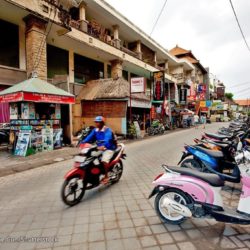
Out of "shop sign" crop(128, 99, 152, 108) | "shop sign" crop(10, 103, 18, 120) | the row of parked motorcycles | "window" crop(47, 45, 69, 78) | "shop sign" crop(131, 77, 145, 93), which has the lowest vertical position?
the row of parked motorcycles

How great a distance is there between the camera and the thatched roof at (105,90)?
1566 cm

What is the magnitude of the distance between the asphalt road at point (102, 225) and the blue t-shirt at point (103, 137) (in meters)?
1.07

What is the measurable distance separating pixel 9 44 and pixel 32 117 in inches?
193

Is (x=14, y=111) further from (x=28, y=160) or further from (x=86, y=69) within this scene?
(x=86, y=69)

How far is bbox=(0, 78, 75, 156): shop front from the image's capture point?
9.31m

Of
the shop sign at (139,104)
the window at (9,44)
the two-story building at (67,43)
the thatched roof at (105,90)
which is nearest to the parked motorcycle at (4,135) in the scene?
the two-story building at (67,43)

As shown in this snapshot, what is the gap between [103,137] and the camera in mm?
5152

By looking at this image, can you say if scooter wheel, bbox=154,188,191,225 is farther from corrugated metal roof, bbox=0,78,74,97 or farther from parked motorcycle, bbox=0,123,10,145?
parked motorcycle, bbox=0,123,10,145

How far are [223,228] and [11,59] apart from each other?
41.0 feet

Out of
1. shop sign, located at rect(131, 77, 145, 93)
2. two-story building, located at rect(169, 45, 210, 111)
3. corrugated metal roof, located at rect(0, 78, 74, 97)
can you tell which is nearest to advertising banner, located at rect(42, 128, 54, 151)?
corrugated metal roof, located at rect(0, 78, 74, 97)

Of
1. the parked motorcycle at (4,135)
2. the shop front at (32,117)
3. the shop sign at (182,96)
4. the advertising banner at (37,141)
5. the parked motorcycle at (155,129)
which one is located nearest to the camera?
the shop front at (32,117)

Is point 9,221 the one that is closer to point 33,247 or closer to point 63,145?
point 33,247

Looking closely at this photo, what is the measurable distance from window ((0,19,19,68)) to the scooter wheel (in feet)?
37.2

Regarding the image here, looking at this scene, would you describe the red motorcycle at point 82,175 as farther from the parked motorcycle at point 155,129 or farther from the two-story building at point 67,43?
the parked motorcycle at point 155,129
